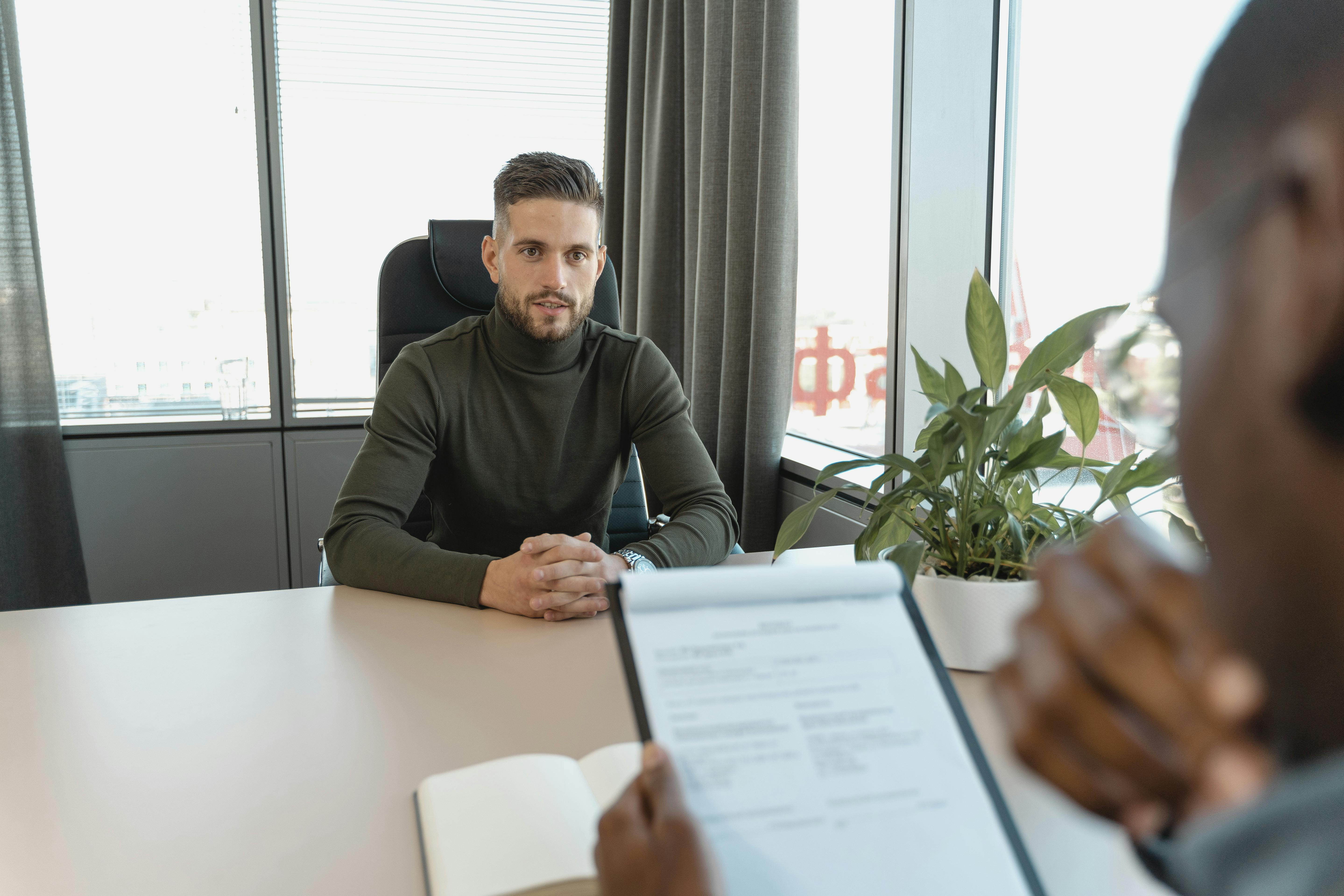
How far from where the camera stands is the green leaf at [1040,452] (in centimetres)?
84

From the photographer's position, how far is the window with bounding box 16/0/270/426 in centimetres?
274

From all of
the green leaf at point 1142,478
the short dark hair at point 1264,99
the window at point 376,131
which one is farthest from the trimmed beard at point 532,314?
the window at point 376,131

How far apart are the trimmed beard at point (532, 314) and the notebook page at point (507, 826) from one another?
39.4 inches

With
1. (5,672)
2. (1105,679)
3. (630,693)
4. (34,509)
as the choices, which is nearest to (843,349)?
(5,672)

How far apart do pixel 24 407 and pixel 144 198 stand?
75cm

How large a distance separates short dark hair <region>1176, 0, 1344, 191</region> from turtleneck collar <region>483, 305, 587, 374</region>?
1.40 metres

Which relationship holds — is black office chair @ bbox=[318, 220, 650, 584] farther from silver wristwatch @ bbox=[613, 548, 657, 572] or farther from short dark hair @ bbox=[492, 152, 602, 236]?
silver wristwatch @ bbox=[613, 548, 657, 572]

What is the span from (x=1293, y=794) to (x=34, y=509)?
10.3 feet

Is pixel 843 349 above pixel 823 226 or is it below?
below

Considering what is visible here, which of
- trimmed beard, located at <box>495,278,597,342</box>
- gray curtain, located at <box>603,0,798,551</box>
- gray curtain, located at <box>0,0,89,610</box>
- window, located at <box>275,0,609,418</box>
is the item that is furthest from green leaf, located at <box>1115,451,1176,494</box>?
gray curtain, located at <box>0,0,89,610</box>

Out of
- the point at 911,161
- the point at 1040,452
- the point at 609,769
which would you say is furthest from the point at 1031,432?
the point at 911,161

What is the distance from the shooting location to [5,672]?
0.92 m

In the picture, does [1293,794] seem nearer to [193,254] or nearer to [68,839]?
[68,839]

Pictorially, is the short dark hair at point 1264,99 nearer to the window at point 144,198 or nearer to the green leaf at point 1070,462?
the green leaf at point 1070,462
